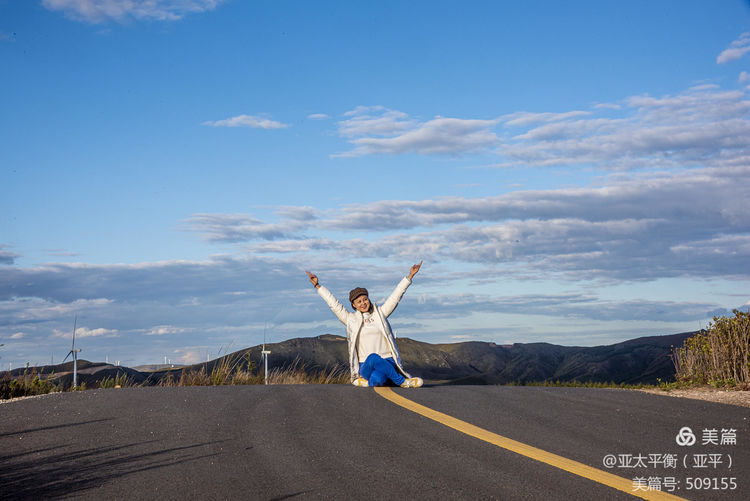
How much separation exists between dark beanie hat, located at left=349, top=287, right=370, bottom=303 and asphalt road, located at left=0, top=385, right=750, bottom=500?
3506 millimetres

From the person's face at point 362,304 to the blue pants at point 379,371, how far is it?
0.90 m

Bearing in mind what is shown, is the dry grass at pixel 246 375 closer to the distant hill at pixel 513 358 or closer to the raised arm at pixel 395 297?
the raised arm at pixel 395 297

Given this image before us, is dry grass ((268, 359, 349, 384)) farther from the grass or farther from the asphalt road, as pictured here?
the asphalt road

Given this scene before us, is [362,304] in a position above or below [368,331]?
above

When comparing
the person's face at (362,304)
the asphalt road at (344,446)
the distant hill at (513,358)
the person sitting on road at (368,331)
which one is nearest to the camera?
the asphalt road at (344,446)

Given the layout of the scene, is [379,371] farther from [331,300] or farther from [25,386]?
[25,386]

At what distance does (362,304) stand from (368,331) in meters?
0.50

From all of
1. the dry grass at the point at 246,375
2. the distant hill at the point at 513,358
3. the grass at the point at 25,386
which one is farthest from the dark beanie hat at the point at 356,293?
the distant hill at the point at 513,358

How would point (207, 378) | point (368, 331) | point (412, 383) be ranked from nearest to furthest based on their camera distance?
1. point (412, 383)
2. point (368, 331)
3. point (207, 378)

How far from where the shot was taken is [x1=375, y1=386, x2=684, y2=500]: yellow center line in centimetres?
495

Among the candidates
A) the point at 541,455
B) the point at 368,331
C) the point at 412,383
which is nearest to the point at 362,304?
the point at 368,331

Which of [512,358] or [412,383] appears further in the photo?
[512,358]

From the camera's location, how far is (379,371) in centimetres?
1216

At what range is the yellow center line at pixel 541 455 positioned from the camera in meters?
4.95
